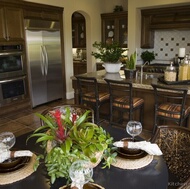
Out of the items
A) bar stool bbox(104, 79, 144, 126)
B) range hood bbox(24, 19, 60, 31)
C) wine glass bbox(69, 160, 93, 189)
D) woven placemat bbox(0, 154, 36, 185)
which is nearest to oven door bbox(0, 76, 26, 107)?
range hood bbox(24, 19, 60, 31)

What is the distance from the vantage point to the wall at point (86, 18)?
19.4ft

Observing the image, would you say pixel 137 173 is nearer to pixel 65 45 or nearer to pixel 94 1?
pixel 65 45

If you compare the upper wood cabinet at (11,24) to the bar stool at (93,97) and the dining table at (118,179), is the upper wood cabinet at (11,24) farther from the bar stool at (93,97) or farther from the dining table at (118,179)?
the dining table at (118,179)

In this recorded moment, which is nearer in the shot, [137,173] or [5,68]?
[137,173]

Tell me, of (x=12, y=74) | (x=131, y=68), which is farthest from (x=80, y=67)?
(x=131, y=68)

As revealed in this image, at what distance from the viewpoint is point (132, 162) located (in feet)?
4.89

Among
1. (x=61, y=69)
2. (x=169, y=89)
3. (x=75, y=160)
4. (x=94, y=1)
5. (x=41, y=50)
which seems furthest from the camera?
(x=94, y=1)

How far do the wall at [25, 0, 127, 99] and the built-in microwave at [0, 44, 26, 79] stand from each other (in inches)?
51.3

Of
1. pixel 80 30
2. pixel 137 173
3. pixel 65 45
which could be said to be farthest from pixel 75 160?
pixel 80 30

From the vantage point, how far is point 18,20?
15.7 ft

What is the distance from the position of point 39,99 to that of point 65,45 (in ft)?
5.43

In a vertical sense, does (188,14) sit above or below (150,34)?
above

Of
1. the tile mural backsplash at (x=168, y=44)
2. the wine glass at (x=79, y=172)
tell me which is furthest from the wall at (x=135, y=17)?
the wine glass at (x=79, y=172)

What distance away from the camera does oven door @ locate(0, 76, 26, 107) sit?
468 cm
